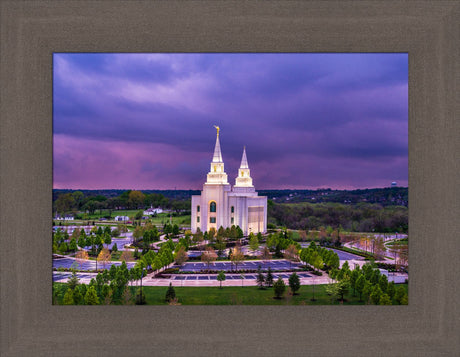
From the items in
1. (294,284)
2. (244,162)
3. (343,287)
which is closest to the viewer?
(343,287)

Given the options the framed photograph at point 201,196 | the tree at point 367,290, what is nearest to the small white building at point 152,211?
the framed photograph at point 201,196

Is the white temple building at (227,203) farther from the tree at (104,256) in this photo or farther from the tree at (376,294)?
the tree at (376,294)

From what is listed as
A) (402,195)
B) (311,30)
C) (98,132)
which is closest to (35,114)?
(98,132)

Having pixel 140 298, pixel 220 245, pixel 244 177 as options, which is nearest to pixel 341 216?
pixel 244 177

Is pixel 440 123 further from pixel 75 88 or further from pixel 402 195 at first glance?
pixel 75 88

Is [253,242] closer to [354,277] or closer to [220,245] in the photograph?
[220,245]
